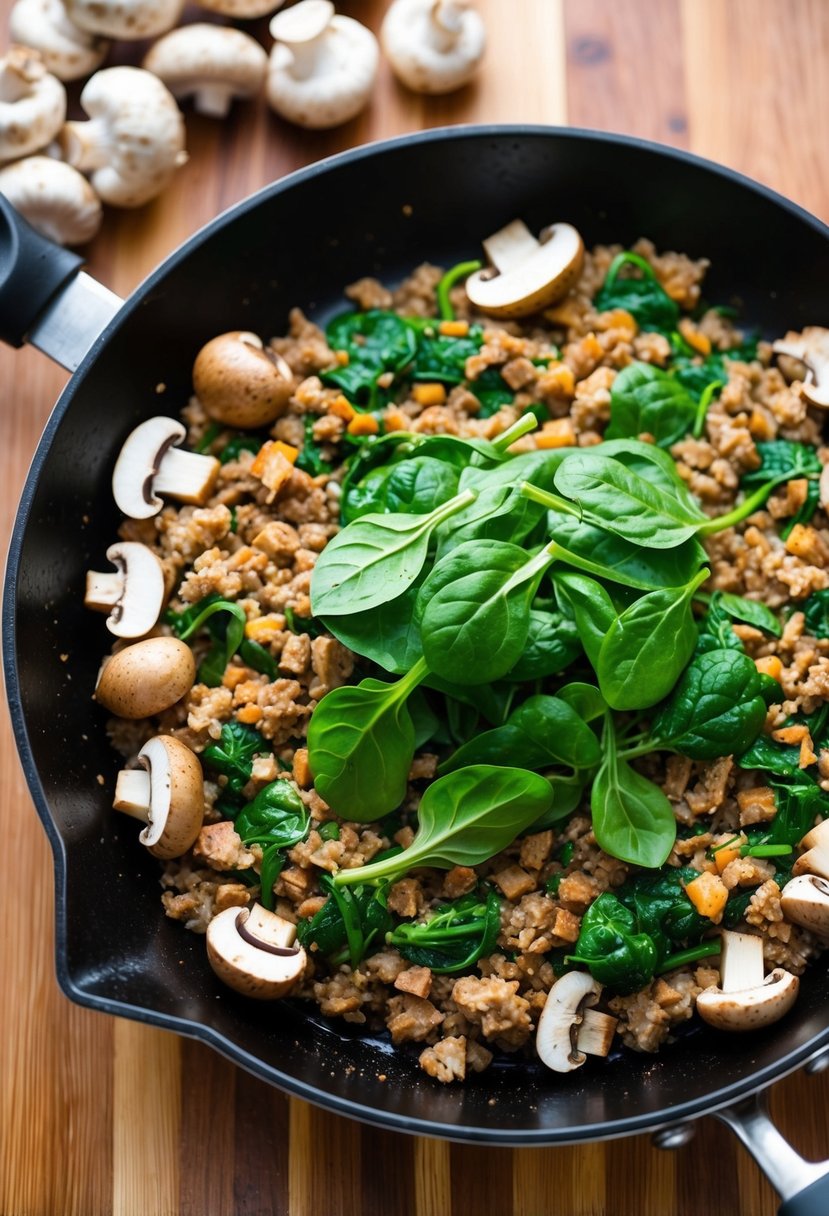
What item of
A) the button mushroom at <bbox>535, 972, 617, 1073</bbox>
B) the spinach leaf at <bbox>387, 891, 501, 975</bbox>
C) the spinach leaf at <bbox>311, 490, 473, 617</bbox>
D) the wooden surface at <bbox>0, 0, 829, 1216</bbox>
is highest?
the spinach leaf at <bbox>311, 490, 473, 617</bbox>

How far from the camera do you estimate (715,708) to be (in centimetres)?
235

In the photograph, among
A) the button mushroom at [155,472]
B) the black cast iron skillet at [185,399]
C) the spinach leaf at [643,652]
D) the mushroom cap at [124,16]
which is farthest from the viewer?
the mushroom cap at [124,16]

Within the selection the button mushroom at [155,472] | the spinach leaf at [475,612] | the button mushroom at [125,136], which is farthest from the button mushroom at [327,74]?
the spinach leaf at [475,612]

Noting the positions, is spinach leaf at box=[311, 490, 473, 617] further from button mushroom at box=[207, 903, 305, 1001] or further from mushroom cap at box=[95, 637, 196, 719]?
button mushroom at box=[207, 903, 305, 1001]

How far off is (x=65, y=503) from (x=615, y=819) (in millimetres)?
1360

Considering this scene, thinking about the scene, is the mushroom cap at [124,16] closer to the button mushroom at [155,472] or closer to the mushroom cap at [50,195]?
the mushroom cap at [50,195]

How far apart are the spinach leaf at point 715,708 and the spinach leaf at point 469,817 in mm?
316

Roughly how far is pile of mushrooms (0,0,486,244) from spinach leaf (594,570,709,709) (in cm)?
155

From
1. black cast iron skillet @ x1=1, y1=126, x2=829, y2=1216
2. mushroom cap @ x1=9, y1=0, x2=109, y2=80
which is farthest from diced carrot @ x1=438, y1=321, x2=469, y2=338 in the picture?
mushroom cap @ x1=9, y1=0, x2=109, y2=80

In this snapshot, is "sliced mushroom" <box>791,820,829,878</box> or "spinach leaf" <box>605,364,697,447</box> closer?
"sliced mushroom" <box>791,820,829,878</box>

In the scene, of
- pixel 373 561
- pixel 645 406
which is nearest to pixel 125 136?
pixel 373 561

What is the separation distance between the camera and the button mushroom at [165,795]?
235 cm

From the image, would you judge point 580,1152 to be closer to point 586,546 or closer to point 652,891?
point 652,891

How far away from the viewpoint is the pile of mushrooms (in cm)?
278
